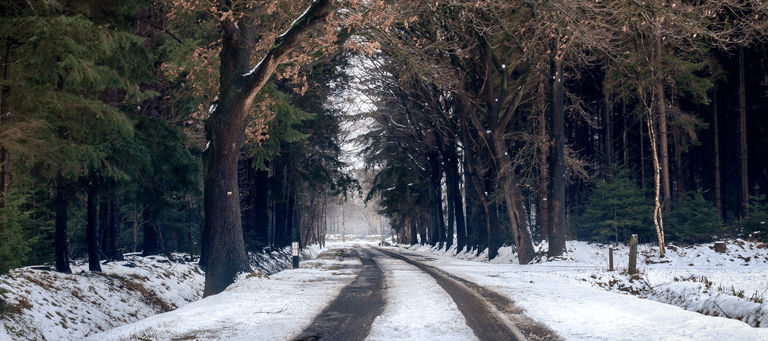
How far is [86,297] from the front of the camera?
10.8 m

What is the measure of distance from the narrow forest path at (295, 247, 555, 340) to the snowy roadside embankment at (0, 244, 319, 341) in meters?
4.59

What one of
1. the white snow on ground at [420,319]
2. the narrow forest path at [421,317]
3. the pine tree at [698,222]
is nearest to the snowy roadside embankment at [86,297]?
the narrow forest path at [421,317]

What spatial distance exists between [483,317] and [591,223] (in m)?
19.3

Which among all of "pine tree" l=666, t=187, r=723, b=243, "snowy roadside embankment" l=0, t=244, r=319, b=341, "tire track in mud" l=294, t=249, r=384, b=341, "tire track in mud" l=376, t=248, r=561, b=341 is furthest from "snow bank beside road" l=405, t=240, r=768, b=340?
"pine tree" l=666, t=187, r=723, b=243

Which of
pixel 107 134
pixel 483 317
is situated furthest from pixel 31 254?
pixel 483 317

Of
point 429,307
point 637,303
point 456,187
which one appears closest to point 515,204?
point 456,187

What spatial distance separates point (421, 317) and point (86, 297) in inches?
317

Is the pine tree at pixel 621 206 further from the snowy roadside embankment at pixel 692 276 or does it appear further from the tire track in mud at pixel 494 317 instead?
the tire track in mud at pixel 494 317

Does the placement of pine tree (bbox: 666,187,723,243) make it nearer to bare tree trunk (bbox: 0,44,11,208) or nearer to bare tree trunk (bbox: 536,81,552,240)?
bare tree trunk (bbox: 536,81,552,240)

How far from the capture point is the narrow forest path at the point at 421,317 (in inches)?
234

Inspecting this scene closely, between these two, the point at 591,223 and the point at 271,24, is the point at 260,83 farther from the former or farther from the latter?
the point at 591,223

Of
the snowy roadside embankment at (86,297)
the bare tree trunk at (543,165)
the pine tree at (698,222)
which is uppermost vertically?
the bare tree trunk at (543,165)

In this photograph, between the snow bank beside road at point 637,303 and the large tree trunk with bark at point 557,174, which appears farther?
the large tree trunk with bark at point 557,174

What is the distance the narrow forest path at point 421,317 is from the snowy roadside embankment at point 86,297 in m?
4.59
